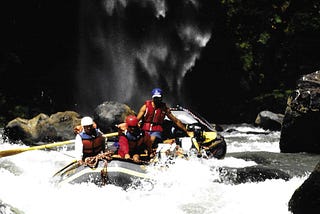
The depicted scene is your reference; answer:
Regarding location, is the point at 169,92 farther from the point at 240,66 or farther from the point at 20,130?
the point at 20,130

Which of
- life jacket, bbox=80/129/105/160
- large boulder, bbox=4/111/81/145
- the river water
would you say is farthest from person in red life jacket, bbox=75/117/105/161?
large boulder, bbox=4/111/81/145

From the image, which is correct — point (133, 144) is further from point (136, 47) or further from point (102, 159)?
point (136, 47)

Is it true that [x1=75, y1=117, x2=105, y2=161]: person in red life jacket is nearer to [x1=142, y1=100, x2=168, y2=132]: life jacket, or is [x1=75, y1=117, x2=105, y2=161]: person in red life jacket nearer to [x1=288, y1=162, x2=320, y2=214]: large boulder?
[x1=142, y1=100, x2=168, y2=132]: life jacket

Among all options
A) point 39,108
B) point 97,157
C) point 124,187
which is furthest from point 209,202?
point 39,108

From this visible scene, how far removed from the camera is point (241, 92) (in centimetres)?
2230

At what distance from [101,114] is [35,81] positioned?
736 cm

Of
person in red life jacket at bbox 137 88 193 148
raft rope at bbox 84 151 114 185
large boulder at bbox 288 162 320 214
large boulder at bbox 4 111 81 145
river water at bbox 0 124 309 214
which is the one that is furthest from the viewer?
large boulder at bbox 4 111 81 145

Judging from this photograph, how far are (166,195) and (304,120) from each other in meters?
6.04

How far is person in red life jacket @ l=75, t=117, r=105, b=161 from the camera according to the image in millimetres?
7312

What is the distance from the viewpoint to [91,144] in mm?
7414

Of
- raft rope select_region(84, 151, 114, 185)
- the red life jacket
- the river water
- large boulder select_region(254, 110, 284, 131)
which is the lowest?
large boulder select_region(254, 110, 284, 131)

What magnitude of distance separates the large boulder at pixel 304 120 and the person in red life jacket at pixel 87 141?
624 centimetres

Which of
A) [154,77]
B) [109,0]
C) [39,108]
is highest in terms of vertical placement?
[109,0]

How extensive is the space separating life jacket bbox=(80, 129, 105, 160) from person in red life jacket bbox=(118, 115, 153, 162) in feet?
1.17
